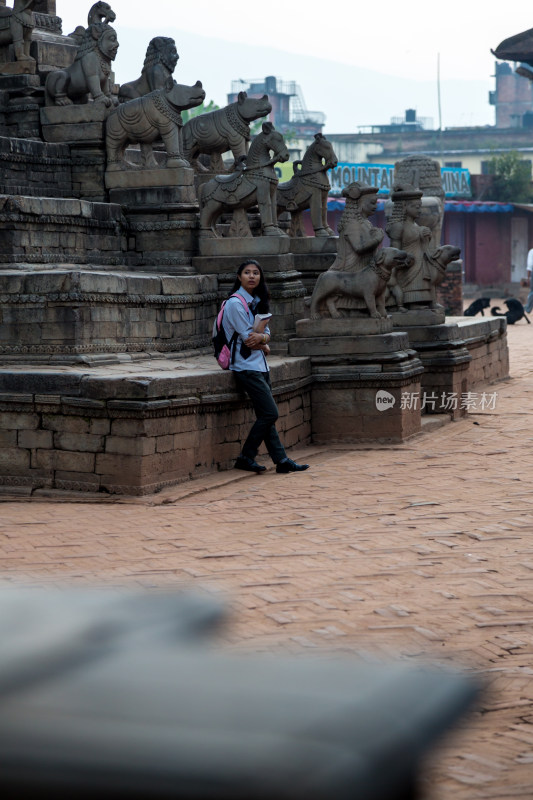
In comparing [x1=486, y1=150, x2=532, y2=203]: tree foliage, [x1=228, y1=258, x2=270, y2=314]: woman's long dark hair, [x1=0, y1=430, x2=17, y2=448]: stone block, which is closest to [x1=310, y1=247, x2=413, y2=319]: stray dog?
[x1=228, y1=258, x2=270, y2=314]: woman's long dark hair

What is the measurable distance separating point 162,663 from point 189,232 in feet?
34.4

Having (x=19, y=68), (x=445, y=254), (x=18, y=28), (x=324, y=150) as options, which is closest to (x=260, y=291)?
(x=445, y=254)

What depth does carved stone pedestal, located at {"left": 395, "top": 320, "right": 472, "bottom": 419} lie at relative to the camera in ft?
41.9

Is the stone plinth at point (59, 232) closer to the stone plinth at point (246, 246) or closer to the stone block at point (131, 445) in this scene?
the stone plinth at point (246, 246)

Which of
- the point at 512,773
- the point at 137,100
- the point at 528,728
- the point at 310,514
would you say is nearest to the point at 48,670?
the point at 512,773

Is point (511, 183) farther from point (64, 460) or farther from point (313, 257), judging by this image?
point (64, 460)

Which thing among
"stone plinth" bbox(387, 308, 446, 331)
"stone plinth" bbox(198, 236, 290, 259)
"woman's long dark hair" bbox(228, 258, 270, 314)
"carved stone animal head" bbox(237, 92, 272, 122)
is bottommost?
"stone plinth" bbox(387, 308, 446, 331)

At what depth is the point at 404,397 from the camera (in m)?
11.0

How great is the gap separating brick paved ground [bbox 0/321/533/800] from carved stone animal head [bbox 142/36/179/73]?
5003 mm

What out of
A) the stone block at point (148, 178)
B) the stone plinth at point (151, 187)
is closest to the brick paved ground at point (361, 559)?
the stone plinth at point (151, 187)

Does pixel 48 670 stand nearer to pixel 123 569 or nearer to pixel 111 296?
pixel 123 569

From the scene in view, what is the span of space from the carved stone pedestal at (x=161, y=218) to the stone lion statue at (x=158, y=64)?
1176mm

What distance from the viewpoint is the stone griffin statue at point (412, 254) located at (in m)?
12.8

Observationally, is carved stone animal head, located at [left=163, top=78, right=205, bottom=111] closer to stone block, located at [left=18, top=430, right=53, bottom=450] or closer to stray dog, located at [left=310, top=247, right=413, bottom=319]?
stray dog, located at [left=310, top=247, right=413, bottom=319]
